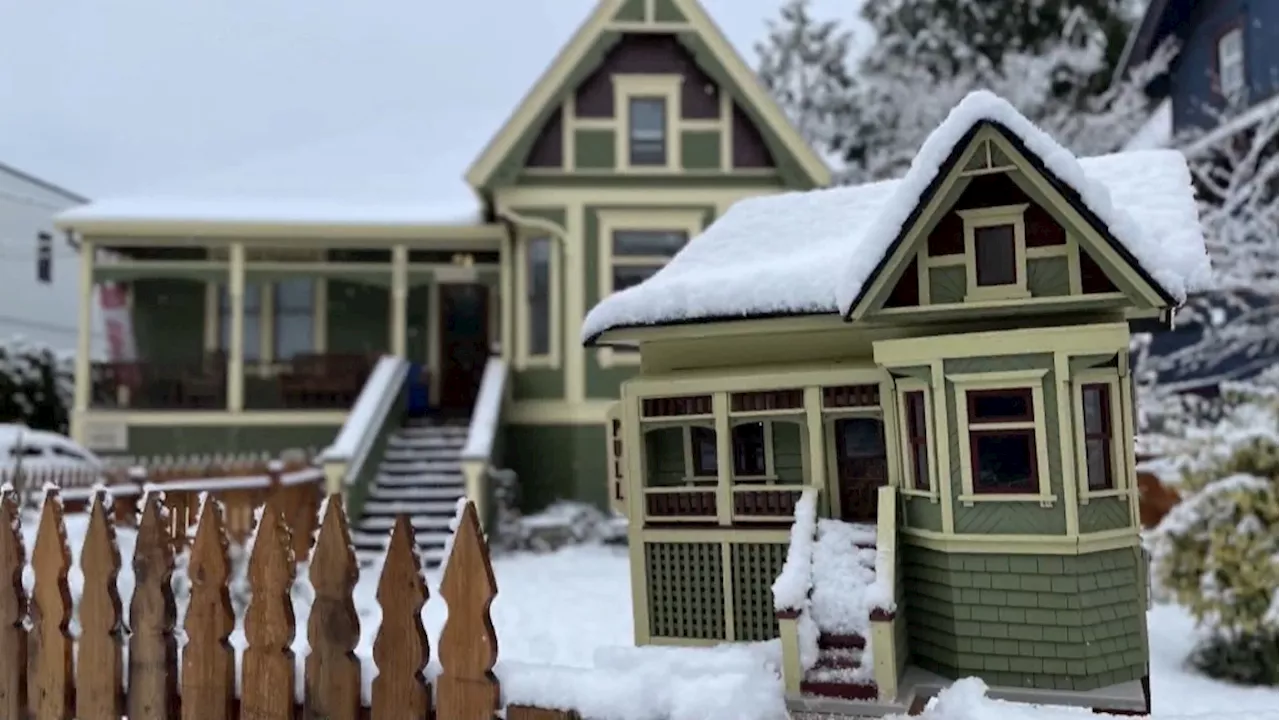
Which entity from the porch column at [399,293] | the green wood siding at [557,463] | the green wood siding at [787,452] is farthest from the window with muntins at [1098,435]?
the porch column at [399,293]

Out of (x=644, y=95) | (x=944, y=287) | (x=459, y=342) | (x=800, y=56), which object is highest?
(x=800, y=56)

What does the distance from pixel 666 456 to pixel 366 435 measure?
881 centimetres

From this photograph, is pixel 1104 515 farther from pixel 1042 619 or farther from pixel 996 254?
pixel 996 254

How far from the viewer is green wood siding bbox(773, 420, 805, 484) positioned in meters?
5.18

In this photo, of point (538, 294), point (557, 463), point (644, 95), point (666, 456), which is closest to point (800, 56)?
point (644, 95)

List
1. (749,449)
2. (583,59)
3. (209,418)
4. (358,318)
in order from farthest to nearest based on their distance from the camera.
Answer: (358,318), (209,418), (583,59), (749,449)

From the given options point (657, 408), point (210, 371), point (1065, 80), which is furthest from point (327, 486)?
point (1065, 80)

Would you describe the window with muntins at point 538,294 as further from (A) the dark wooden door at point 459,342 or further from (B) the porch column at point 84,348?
(B) the porch column at point 84,348

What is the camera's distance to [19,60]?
12.5 meters

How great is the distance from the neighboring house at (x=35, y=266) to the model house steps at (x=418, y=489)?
1139cm

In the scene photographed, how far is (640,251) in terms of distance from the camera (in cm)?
1498

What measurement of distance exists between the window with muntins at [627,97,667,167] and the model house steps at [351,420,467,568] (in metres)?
5.30

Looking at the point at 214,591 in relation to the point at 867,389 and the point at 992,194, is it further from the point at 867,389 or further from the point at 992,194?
the point at 992,194

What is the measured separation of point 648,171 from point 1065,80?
14.1m
